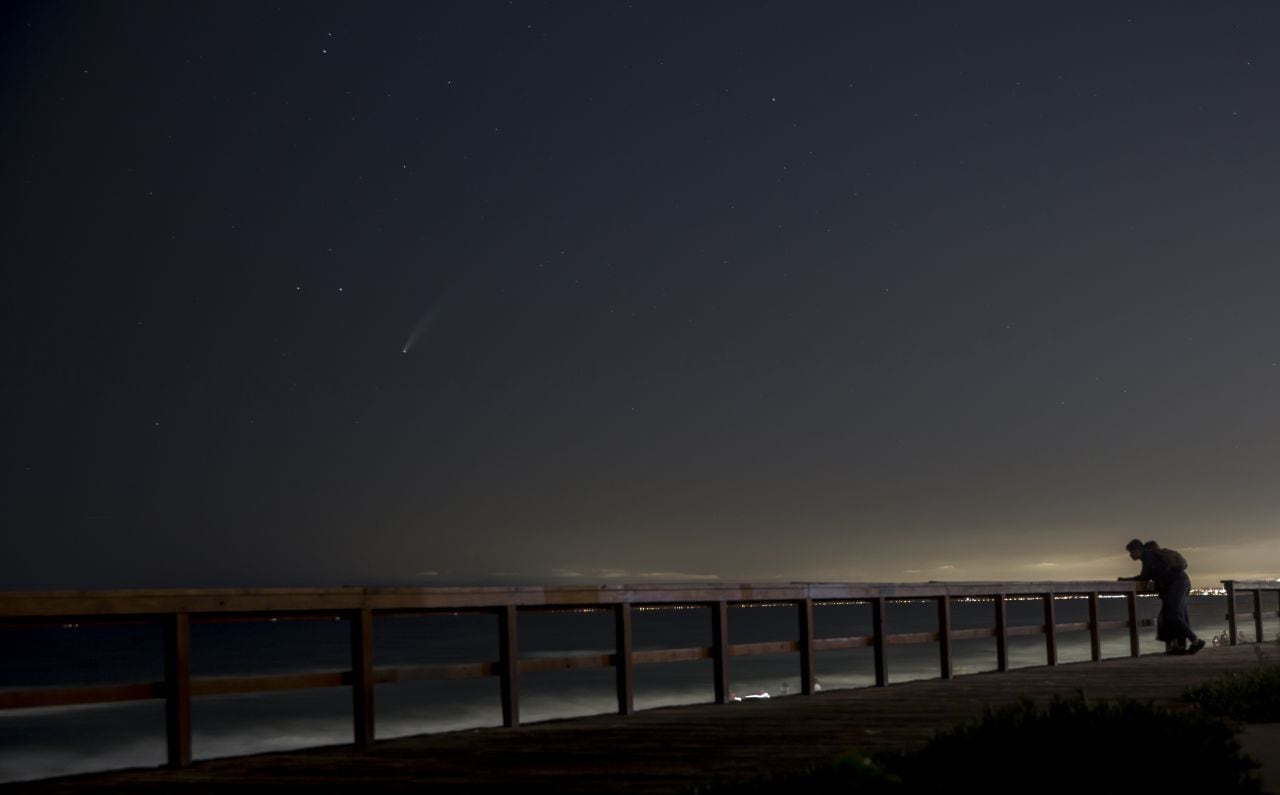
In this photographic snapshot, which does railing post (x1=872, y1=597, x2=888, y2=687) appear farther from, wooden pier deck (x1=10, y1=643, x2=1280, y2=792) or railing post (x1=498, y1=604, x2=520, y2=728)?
railing post (x1=498, y1=604, x2=520, y2=728)

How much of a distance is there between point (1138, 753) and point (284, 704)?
1989 inches

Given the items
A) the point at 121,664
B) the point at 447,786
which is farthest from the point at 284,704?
the point at 447,786

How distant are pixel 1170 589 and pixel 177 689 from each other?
16.0 meters

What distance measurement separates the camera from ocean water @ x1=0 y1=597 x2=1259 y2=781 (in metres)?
44.3

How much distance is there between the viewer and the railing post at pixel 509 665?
10430 millimetres

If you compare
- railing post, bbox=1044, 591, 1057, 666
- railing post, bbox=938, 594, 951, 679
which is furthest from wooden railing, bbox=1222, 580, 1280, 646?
railing post, bbox=938, 594, 951, 679

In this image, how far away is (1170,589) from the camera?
20.7 m

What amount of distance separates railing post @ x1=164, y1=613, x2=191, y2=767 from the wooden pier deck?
0.46 ft

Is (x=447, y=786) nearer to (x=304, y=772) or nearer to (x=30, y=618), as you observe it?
(x=304, y=772)

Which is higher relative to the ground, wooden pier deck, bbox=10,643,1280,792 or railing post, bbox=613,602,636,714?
railing post, bbox=613,602,636,714

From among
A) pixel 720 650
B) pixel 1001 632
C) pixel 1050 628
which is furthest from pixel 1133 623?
pixel 720 650

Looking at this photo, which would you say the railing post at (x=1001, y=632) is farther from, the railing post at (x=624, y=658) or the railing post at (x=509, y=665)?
the railing post at (x=509, y=665)

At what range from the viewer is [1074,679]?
14.3 metres

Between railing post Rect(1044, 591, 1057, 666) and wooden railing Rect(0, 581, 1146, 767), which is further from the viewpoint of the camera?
railing post Rect(1044, 591, 1057, 666)
